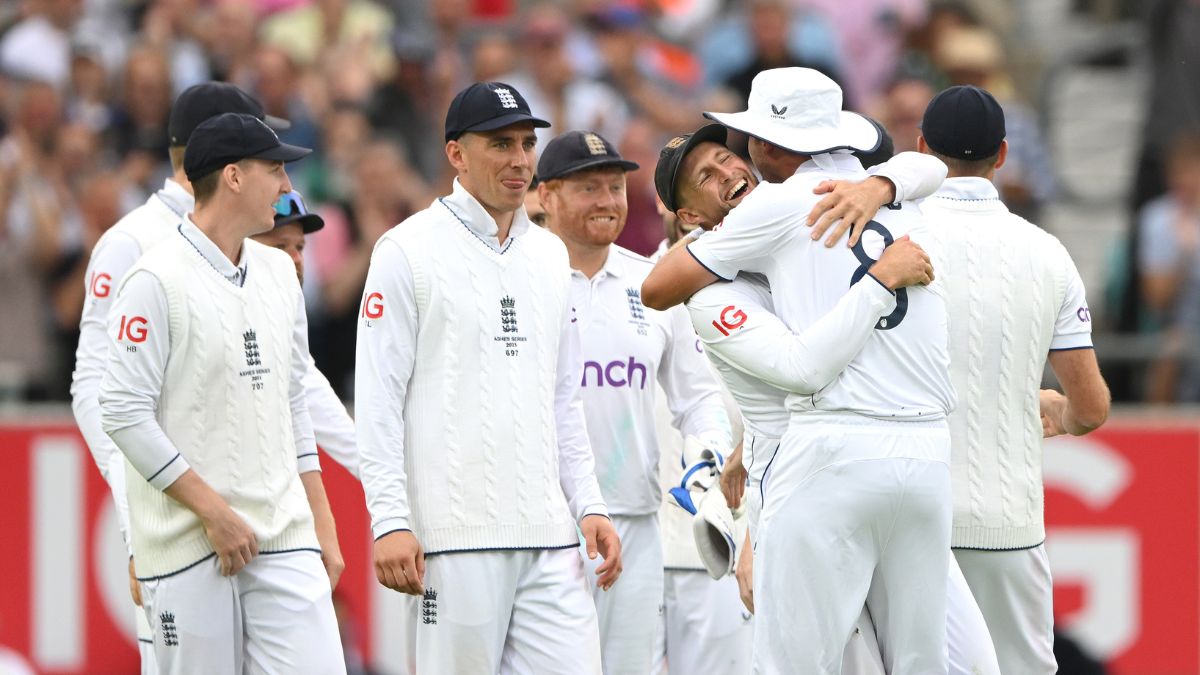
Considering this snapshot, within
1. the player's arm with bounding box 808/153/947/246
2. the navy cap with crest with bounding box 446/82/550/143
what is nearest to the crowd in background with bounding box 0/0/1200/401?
the navy cap with crest with bounding box 446/82/550/143

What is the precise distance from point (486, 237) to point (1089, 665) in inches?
201

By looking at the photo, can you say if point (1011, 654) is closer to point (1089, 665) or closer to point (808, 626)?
point (808, 626)

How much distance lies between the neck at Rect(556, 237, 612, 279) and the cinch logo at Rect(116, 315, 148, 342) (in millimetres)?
2114

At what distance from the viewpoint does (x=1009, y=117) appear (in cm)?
1412

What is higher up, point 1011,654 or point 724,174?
point 724,174

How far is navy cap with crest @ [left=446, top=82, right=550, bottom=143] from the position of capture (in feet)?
21.5

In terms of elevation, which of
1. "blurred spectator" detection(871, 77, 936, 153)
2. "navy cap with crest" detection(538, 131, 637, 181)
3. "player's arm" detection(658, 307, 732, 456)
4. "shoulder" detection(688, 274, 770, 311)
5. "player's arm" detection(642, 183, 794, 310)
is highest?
"blurred spectator" detection(871, 77, 936, 153)

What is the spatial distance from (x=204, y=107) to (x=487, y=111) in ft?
5.41

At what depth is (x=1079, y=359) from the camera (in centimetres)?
674

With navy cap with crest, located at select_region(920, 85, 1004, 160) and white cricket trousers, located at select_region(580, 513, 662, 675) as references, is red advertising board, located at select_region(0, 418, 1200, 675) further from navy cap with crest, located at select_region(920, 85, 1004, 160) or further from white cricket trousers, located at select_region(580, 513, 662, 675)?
navy cap with crest, located at select_region(920, 85, 1004, 160)

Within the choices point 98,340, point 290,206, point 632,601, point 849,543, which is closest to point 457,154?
point 290,206

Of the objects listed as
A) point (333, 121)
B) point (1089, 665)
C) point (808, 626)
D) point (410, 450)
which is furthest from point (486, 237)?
point (333, 121)

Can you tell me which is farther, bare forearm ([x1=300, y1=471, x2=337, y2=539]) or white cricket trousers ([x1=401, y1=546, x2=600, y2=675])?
bare forearm ([x1=300, y1=471, x2=337, y2=539])

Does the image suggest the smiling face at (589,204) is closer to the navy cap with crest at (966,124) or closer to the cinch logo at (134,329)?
the navy cap with crest at (966,124)
